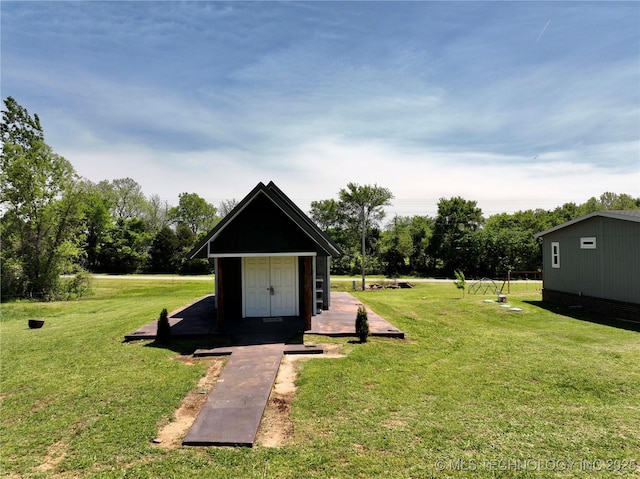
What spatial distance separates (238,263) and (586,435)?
35.6 ft

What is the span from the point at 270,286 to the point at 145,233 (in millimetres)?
39493

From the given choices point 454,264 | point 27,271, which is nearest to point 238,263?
point 27,271

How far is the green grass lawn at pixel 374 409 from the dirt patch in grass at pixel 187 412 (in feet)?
0.54

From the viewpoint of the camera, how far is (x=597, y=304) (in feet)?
49.8

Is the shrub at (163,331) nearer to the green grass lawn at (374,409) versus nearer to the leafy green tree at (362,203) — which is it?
the green grass lawn at (374,409)

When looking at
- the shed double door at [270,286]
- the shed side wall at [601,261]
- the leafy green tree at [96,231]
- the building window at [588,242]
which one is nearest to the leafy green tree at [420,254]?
the shed side wall at [601,261]

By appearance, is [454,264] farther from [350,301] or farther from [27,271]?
[27,271]

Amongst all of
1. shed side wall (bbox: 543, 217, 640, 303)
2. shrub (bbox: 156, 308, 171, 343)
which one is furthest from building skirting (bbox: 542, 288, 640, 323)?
shrub (bbox: 156, 308, 171, 343)

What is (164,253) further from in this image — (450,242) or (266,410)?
→ (266,410)

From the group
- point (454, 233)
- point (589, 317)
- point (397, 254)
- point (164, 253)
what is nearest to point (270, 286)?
point (589, 317)

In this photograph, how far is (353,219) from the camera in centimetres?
4772

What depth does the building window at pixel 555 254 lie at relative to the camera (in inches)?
701

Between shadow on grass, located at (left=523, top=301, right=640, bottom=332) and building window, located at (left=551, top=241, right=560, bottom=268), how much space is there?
6.79 feet

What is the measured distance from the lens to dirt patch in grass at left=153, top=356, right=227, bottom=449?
518 cm
